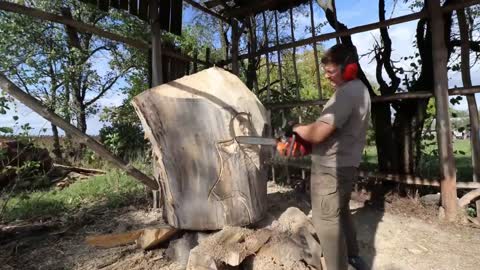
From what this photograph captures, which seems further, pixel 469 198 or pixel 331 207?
pixel 469 198

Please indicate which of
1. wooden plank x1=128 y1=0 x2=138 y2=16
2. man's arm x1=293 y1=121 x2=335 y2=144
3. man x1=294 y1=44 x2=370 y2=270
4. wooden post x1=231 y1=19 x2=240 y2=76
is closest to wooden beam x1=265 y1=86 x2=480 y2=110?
wooden post x1=231 y1=19 x2=240 y2=76

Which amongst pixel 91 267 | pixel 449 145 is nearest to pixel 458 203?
pixel 449 145

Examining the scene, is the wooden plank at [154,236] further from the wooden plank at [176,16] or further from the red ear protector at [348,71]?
the wooden plank at [176,16]

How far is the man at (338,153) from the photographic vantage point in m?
2.18

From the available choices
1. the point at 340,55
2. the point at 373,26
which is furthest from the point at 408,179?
the point at 340,55

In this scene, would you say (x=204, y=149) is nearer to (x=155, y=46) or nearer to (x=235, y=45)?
(x=155, y=46)

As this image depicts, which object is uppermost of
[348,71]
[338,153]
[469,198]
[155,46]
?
[155,46]

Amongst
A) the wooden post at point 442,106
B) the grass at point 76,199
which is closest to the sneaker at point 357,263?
the wooden post at point 442,106

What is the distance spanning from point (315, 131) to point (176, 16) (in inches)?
114

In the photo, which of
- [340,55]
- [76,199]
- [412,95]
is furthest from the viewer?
[76,199]

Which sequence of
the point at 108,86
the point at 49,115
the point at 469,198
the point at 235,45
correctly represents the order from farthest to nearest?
the point at 108,86 → the point at 235,45 → the point at 469,198 → the point at 49,115

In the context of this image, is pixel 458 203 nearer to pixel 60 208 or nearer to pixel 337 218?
pixel 337 218

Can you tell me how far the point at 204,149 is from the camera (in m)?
2.54

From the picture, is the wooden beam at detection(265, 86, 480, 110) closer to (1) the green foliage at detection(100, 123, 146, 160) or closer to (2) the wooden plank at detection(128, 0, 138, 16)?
(2) the wooden plank at detection(128, 0, 138, 16)
